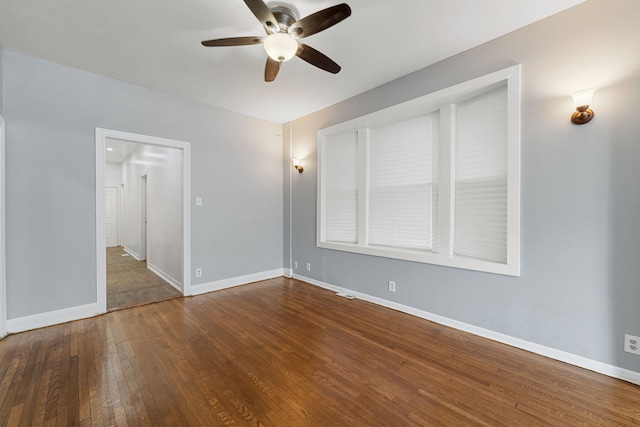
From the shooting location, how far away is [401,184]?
10.8ft

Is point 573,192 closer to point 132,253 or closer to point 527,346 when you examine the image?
point 527,346

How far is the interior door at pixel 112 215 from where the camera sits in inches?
336

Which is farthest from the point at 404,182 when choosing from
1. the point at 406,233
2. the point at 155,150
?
the point at 155,150

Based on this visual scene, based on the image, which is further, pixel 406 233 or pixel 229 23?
pixel 406 233

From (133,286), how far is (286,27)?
172 inches

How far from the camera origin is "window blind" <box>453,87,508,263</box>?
8.14ft

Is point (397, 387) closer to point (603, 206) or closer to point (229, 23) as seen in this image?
point (603, 206)

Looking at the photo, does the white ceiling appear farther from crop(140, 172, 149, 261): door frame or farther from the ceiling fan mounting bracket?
crop(140, 172, 149, 261): door frame

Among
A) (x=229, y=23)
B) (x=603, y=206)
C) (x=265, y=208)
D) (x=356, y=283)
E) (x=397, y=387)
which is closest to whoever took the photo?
(x=397, y=387)

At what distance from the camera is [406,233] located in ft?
10.7

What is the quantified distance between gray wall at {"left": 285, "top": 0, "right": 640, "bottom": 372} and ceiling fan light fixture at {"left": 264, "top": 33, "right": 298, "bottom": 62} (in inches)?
69.7

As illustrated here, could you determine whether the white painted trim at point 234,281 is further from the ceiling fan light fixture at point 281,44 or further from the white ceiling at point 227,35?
the ceiling fan light fixture at point 281,44

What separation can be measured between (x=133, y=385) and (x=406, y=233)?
2.93 meters

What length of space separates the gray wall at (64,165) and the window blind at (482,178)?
132 inches
